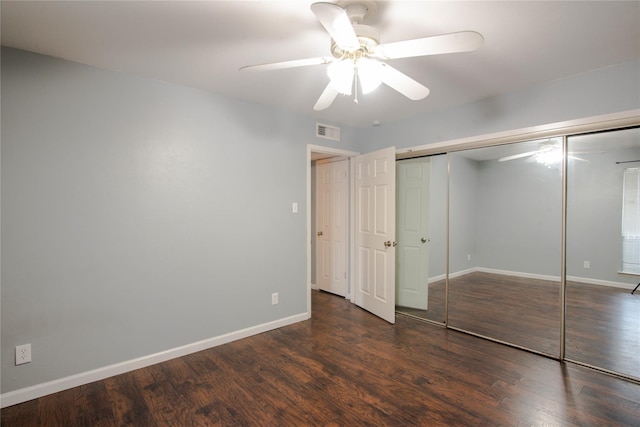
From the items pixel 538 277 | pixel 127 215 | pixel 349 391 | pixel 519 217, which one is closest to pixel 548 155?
pixel 519 217

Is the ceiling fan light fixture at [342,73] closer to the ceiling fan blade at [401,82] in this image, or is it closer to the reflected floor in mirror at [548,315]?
the ceiling fan blade at [401,82]

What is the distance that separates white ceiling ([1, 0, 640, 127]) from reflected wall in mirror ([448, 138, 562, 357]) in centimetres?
76

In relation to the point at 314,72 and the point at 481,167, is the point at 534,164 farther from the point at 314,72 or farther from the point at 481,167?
the point at 314,72

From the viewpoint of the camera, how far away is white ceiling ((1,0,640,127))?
1691 mm

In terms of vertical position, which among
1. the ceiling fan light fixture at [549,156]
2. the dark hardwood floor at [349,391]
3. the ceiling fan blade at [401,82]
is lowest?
the dark hardwood floor at [349,391]

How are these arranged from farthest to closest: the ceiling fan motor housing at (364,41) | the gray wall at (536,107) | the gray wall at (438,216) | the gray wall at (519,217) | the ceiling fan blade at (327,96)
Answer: the gray wall at (438,216) → the gray wall at (519,217) → the gray wall at (536,107) → the ceiling fan blade at (327,96) → the ceiling fan motor housing at (364,41)

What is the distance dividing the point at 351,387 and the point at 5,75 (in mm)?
3203

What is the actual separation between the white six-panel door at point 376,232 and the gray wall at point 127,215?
1094mm

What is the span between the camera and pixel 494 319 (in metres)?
3.25

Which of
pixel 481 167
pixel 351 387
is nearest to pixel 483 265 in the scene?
pixel 481 167

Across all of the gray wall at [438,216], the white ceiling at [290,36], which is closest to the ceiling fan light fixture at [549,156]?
the white ceiling at [290,36]

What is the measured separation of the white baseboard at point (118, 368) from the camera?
2.11m

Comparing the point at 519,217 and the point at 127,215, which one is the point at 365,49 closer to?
the point at 127,215

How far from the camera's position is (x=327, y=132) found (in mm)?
3881
